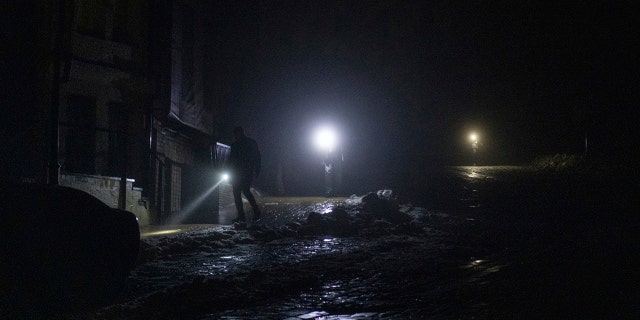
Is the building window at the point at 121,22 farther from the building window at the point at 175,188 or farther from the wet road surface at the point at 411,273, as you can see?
the wet road surface at the point at 411,273

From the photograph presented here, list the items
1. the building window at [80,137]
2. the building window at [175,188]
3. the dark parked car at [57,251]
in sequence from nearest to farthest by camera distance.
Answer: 1. the dark parked car at [57,251]
2. the building window at [80,137]
3. the building window at [175,188]

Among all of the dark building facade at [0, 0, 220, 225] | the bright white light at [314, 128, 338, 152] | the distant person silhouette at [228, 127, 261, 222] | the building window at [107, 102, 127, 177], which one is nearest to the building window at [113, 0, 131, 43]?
the dark building facade at [0, 0, 220, 225]

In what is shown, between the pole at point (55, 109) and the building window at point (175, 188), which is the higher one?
the pole at point (55, 109)

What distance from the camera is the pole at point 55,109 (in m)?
8.63

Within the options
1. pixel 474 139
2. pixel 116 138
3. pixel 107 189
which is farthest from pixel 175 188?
pixel 474 139

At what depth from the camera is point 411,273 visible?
13.7 ft

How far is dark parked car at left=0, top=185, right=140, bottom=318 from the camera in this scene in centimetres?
296

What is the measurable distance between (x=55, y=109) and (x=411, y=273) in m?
8.23

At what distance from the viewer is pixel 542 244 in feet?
18.2

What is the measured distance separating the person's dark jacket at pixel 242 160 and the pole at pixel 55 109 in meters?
3.45

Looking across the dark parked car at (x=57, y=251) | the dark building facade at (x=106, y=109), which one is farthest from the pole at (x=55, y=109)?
the dark parked car at (x=57, y=251)

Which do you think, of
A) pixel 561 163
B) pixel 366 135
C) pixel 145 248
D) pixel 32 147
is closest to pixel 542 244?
pixel 145 248

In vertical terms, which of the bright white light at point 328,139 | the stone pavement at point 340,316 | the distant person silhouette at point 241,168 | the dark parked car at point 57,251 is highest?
the bright white light at point 328,139

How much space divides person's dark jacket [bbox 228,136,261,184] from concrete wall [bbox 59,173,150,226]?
2627 mm
